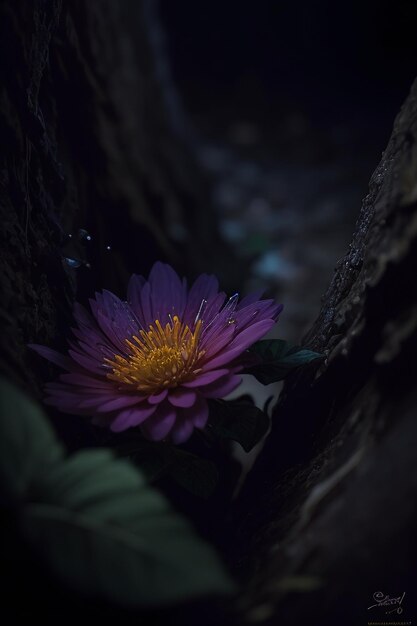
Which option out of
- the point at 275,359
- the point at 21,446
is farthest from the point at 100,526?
the point at 275,359

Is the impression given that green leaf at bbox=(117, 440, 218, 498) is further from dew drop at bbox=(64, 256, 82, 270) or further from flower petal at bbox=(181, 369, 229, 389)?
dew drop at bbox=(64, 256, 82, 270)

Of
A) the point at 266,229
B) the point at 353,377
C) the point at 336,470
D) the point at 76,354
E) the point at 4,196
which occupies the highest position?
the point at 266,229

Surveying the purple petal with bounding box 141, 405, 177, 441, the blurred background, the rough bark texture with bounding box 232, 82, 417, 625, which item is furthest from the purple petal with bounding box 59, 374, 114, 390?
the blurred background

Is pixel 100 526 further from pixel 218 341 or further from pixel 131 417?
pixel 218 341

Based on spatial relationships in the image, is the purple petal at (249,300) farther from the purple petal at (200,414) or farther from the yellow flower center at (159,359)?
the purple petal at (200,414)

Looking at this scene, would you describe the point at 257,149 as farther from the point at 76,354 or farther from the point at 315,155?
the point at 76,354

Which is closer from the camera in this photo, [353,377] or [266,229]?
[353,377]

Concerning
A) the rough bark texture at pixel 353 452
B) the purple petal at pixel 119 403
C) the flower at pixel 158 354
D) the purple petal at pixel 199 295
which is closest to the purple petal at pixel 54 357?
the flower at pixel 158 354

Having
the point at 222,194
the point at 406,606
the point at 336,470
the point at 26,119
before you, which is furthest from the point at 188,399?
the point at 222,194
